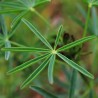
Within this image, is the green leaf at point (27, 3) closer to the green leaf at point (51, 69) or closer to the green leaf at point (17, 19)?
the green leaf at point (17, 19)

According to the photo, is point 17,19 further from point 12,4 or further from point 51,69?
point 51,69

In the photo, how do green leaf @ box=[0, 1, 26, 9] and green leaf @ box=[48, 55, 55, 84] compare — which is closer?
green leaf @ box=[48, 55, 55, 84]

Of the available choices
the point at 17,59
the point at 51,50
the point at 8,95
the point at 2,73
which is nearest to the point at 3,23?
the point at 51,50

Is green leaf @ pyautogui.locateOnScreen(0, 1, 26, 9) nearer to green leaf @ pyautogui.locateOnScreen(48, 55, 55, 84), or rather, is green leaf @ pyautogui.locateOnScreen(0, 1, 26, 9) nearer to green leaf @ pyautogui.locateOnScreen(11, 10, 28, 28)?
green leaf @ pyautogui.locateOnScreen(11, 10, 28, 28)

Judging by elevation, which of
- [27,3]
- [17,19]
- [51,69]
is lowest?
[51,69]

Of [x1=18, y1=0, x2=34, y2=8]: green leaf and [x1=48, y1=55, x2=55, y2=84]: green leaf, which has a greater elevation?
[x1=18, y1=0, x2=34, y2=8]: green leaf

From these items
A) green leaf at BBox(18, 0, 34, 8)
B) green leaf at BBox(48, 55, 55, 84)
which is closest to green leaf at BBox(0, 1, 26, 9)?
green leaf at BBox(18, 0, 34, 8)

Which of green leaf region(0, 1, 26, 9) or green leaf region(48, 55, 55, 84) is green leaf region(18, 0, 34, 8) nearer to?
green leaf region(0, 1, 26, 9)

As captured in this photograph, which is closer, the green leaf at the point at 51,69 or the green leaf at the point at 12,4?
the green leaf at the point at 51,69

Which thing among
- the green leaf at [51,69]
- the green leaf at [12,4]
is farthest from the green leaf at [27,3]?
the green leaf at [51,69]

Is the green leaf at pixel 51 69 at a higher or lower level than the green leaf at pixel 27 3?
lower

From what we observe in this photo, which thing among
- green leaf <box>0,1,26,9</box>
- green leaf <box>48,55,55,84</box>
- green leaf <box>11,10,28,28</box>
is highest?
green leaf <box>0,1,26,9</box>

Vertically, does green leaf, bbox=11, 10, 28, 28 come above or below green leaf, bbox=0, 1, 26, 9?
below

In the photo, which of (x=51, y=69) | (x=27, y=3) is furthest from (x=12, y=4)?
(x=51, y=69)
